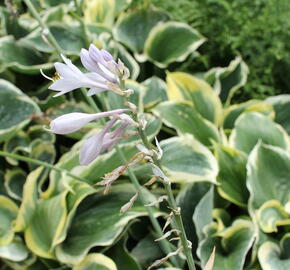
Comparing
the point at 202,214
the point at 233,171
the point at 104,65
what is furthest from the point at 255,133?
the point at 104,65

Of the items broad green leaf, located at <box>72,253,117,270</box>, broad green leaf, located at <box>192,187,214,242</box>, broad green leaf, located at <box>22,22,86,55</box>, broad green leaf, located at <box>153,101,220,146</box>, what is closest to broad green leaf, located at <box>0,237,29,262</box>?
broad green leaf, located at <box>72,253,117,270</box>

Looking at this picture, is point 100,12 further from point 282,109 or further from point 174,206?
point 174,206

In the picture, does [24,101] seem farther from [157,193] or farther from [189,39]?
[189,39]

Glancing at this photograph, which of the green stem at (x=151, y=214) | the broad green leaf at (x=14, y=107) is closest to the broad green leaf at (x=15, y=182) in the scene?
the broad green leaf at (x=14, y=107)

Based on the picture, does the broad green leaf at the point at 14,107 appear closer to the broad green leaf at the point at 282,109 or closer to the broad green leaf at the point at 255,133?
the broad green leaf at the point at 255,133

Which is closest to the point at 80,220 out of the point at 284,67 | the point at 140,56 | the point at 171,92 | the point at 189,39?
the point at 171,92

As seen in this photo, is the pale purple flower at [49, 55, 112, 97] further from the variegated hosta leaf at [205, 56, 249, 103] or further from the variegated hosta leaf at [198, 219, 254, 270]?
the variegated hosta leaf at [205, 56, 249, 103]

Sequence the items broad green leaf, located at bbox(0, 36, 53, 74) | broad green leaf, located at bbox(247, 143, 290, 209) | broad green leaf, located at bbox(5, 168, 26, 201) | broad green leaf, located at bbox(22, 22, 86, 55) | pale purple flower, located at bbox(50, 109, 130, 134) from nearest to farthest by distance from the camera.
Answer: pale purple flower, located at bbox(50, 109, 130, 134) → broad green leaf, located at bbox(247, 143, 290, 209) → broad green leaf, located at bbox(5, 168, 26, 201) → broad green leaf, located at bbox(0, 36, 53, 74) → broad green leaf, located at bbox(22, 22, 86, 55)
